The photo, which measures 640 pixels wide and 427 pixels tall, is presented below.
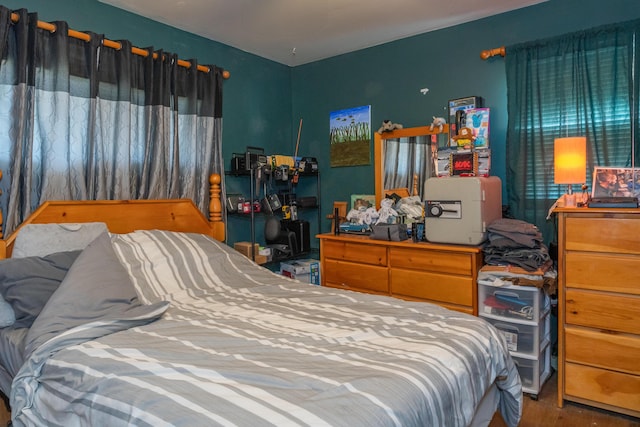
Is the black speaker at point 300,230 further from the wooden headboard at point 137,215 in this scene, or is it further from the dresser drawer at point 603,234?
the dresser drawer at point 603,234

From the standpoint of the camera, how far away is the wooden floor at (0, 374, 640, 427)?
2059 mm

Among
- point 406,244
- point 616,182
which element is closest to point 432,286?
point 406,244

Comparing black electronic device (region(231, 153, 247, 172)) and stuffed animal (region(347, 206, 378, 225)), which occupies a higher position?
black electronic device (region(231, 153, 247, 172))

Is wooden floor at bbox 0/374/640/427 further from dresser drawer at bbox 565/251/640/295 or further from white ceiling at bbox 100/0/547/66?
white ceiling at bbox 100/0/547/66

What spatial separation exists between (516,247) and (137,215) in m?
2.29

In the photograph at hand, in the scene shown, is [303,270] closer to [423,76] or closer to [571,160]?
[423,76]

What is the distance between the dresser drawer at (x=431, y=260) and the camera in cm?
254

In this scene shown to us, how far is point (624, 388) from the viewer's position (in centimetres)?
204

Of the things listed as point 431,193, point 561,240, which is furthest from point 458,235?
point 561,240

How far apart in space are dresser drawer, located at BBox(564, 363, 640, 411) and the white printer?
846 millimetres

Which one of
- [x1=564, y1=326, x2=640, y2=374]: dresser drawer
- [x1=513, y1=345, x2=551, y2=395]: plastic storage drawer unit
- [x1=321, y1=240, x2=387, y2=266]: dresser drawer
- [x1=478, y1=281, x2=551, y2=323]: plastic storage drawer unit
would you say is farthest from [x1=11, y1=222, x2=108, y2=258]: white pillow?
[x1=564, y1=326, x2=640, y2=374]: dresser drawer

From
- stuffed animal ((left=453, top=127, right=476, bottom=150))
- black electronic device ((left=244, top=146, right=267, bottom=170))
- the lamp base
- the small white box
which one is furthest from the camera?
the small white box

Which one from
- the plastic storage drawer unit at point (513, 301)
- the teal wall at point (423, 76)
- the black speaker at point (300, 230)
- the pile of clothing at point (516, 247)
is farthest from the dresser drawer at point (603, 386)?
the black speaker at point (300, 230)

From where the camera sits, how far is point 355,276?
3049 mm
